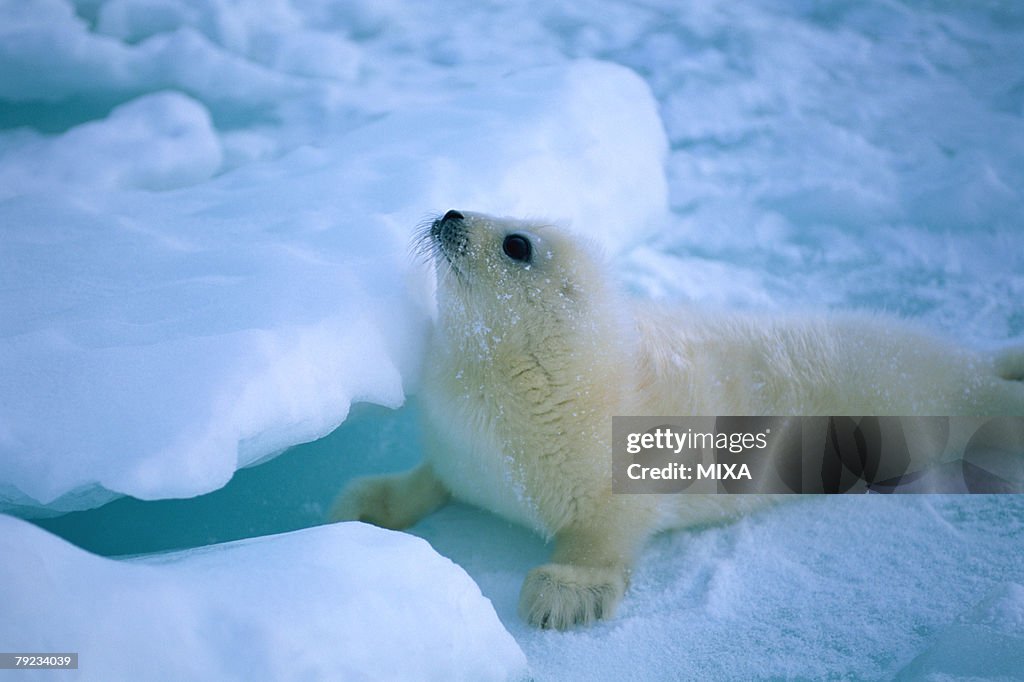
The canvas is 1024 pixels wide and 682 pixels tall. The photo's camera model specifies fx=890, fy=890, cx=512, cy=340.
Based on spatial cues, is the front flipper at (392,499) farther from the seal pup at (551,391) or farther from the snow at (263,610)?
the snow at (263,610)

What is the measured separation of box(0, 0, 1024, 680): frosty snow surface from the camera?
1809mm

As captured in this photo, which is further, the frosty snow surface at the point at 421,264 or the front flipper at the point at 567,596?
the front flipper at the point at 567,596

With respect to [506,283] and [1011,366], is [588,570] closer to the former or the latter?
[506,283]

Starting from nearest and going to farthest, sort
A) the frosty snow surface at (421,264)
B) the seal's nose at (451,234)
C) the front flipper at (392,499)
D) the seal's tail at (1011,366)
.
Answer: the frosty snow surface at (421,264) < the seal's nose at (451,234) < the front flipper at (392,499) < the seal's tail at (1011,366)

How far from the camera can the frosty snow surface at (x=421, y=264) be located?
181cm

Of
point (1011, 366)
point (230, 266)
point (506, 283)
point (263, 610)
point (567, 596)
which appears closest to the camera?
point (263, 610)

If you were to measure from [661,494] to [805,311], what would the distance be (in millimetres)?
886

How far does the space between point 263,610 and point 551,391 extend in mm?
1149

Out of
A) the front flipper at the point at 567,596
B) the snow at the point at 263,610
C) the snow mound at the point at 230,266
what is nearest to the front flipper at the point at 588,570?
the front flipper at the point at 567,596

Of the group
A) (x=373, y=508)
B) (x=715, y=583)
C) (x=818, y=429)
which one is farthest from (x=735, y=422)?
(x=373, y=508)

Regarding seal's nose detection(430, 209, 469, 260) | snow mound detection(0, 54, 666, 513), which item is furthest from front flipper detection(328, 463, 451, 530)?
Answer: seal's nose detection(430, 209, 469, 260)

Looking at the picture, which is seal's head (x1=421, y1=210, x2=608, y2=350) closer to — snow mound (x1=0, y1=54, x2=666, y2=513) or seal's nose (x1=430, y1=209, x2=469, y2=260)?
seal's nose (x1=430, y1=209, x2=469, y2=260)

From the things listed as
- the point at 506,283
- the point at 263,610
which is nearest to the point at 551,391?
the point at 506,283

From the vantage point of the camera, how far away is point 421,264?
2609mm
